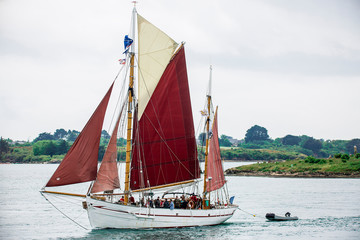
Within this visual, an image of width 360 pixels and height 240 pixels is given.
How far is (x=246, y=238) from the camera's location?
48.6 meters

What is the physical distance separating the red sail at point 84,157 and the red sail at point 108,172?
2.99 feet

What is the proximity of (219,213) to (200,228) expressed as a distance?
12.9ft

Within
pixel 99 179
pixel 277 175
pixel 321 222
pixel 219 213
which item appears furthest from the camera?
pixel 277 175

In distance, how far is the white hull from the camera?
4447cm

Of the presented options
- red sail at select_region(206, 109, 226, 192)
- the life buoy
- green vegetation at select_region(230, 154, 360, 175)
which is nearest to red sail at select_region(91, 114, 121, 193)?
the life buoy

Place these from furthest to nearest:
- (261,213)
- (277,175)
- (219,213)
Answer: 1. (277,175)
2. (261,213)
3. (219,213)

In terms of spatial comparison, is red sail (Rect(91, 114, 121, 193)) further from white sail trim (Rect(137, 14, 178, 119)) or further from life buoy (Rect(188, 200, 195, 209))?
life buoy (Rect(188, 200, 195, 209))

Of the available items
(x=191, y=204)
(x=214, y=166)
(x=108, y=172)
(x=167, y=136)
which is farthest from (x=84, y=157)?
(x=214, y=166)

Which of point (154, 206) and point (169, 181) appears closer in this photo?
point (154, 206)

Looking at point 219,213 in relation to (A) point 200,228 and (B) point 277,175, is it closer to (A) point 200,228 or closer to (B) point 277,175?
(A) point 200,228

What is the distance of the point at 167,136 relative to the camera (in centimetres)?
4988

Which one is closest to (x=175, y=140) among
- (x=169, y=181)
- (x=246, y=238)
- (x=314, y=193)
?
(x=169, y=181)

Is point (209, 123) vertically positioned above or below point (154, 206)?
above

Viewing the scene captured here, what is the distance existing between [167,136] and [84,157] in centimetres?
1064
